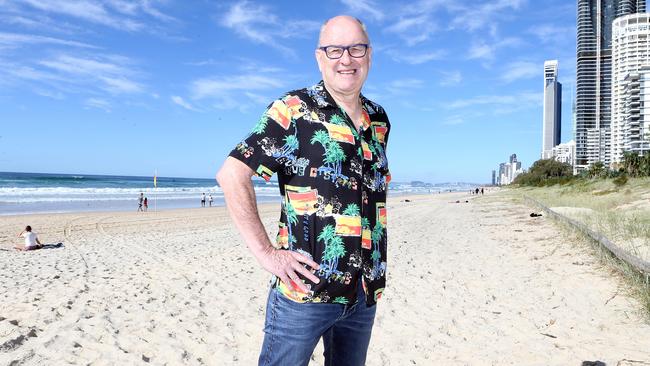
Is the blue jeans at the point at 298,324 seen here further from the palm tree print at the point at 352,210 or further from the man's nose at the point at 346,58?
the man's nose at the point at 346,58

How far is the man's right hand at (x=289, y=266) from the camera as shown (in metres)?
1.62

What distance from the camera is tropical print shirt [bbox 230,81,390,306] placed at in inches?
65.2

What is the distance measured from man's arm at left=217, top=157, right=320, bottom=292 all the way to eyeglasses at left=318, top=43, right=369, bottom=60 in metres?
0.60

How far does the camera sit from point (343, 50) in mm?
1872

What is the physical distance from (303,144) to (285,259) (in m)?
0.41

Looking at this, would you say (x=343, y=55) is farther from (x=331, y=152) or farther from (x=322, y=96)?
(x=331, y=152)

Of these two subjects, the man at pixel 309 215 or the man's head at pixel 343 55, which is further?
the man's head at pixel 343 55

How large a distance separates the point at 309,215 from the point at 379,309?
451 centimetres

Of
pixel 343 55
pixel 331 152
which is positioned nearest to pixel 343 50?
pixel 343 55

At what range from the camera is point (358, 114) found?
6.39 feet

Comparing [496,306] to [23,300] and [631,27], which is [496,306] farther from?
[631,27]

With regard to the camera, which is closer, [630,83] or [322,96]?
[322,96]

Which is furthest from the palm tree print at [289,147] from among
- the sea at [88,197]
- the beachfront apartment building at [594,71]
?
the beachfront apartment building at [594,71]

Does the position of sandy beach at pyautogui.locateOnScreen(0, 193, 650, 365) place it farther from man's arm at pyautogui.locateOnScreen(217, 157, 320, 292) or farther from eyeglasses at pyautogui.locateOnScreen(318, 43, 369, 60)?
eyeglasses at pyautogui.locateOnScreen(318, 43, 369, 60)
